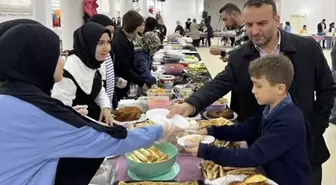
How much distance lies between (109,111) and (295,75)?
112 cm

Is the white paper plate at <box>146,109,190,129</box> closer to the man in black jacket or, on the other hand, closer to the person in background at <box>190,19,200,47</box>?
the man in black jacket

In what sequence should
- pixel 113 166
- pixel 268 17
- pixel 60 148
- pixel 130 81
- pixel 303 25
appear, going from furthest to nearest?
pixel 303 25
pixel 130 81
pixel 268 17
pixel 113 166
pixel 60 148

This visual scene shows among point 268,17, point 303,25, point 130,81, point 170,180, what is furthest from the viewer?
point 303,25

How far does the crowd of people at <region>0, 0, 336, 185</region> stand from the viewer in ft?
3.38

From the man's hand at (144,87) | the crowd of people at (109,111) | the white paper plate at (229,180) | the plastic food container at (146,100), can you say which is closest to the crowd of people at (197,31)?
the man's hand at (144,87)

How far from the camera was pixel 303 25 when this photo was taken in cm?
2009

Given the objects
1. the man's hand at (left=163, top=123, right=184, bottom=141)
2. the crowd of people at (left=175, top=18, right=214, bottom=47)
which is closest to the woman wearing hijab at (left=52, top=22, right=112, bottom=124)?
the man's hand at (left=163, top=123, right=184, bottom=141)

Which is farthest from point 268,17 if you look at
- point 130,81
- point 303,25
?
point 303,25

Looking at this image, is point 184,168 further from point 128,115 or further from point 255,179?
point 128,115

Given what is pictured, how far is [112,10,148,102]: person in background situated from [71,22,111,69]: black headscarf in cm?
108

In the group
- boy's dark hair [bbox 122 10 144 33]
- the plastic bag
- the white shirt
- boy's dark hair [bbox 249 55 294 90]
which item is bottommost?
the plastic bag

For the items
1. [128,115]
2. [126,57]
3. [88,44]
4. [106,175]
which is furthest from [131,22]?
[106,175]

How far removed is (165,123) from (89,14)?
369 centimetres

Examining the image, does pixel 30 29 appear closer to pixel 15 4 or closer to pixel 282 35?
pixel 282 35
